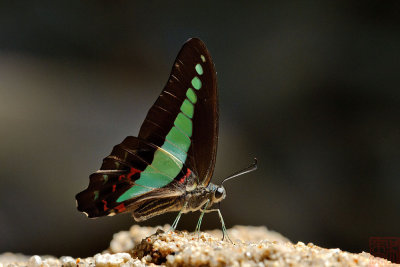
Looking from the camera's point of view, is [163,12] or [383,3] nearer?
[383,3]

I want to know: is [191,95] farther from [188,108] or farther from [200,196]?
[200,196]

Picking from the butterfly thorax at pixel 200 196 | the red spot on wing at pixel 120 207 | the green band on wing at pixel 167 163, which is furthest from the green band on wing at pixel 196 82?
the red spot on wing at pixel 120 207

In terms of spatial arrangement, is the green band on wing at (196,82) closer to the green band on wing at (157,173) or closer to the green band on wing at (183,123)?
the green band on wing at (183,123)

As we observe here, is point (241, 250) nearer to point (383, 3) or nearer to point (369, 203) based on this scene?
point (369, 203)

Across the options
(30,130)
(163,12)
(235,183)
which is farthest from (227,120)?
(30,130)

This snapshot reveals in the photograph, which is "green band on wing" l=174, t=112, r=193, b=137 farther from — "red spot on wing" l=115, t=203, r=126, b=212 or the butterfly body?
"red spot on wing" l=115, t=203, r=126, b=212

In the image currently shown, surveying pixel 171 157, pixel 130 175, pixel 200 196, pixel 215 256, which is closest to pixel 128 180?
pixel 130 175
